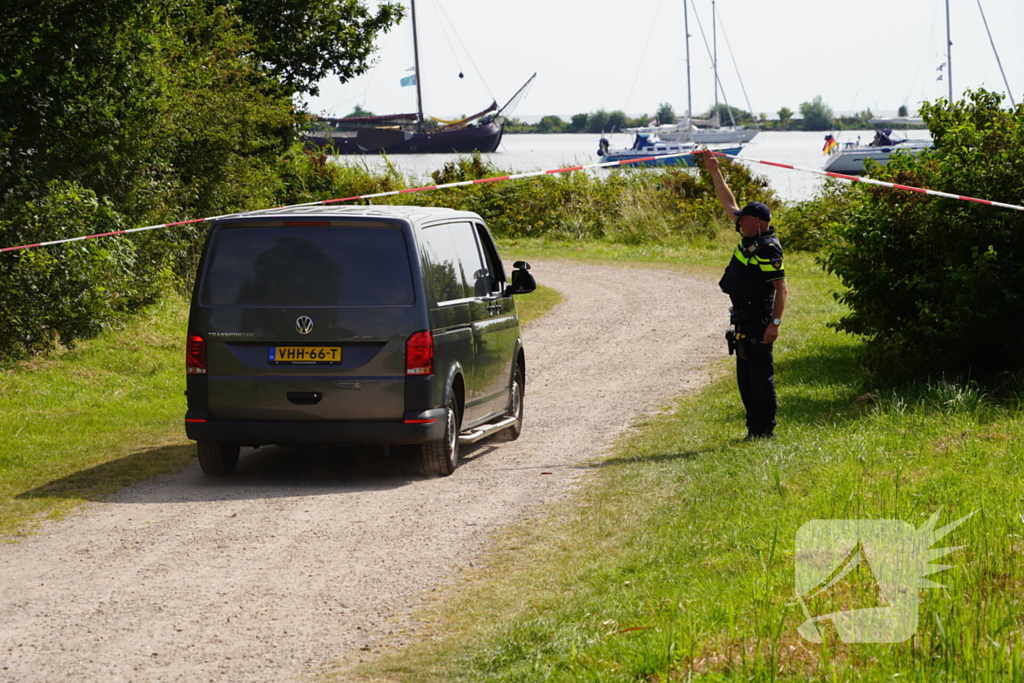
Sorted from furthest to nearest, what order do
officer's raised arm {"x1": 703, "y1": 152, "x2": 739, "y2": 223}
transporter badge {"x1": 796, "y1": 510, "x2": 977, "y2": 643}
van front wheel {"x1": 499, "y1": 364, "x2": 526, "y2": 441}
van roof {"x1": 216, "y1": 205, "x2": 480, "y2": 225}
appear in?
van front wheel {"x1": 499, "y1": 364, "x2": 526, "y2": 441} < officer's raised arm {"x1": 703, "y1": 152, "x2": 739, "y2": 223} < van roof {"x1": 216, "y1": 205, "x2": 480, "y2": 225} < transporter badge {"x1": 796, "y1": 510, "x2": 977, "y2": 643}

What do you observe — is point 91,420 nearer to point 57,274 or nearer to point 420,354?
point 57,274

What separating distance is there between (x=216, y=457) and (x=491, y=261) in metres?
3.21

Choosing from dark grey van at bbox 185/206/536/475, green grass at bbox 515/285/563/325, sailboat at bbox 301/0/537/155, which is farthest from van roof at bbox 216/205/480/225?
sailboat at bbox 301/0/537/155

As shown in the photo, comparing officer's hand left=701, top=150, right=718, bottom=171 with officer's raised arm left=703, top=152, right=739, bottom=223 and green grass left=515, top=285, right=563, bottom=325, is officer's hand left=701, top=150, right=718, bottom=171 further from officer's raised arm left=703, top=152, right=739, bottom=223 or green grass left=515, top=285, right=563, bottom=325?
green grass left=515, top=285, right=563, bottom=325

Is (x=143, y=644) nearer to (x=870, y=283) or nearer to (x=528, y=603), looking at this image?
(x=528, y=603)

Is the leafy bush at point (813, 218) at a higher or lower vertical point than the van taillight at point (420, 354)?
lower

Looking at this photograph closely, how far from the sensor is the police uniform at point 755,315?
947 centimetres

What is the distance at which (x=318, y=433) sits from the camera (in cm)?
877

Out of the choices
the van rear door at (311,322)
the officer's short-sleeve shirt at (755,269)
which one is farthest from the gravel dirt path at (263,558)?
the officer's short-sleeve shirt at (755,269)

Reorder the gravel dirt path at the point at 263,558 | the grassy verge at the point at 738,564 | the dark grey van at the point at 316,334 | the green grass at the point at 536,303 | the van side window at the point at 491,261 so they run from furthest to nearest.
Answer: the green grass at the point at 536,303, the van side window at the point at 491,261, the dark grey van at the point at 316,334, the gravel dirt path at the point at 263,558, the grassy verge at the point at 738,564

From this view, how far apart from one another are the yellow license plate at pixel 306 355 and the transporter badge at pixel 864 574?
3909 millimetres

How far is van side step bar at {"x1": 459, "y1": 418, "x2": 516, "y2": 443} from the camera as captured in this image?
9727 millimetres

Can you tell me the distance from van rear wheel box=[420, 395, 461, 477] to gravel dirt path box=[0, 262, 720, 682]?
4.7 inches

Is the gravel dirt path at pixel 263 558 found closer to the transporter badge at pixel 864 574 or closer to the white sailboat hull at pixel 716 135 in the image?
the transporter badge at pixel 864 574
